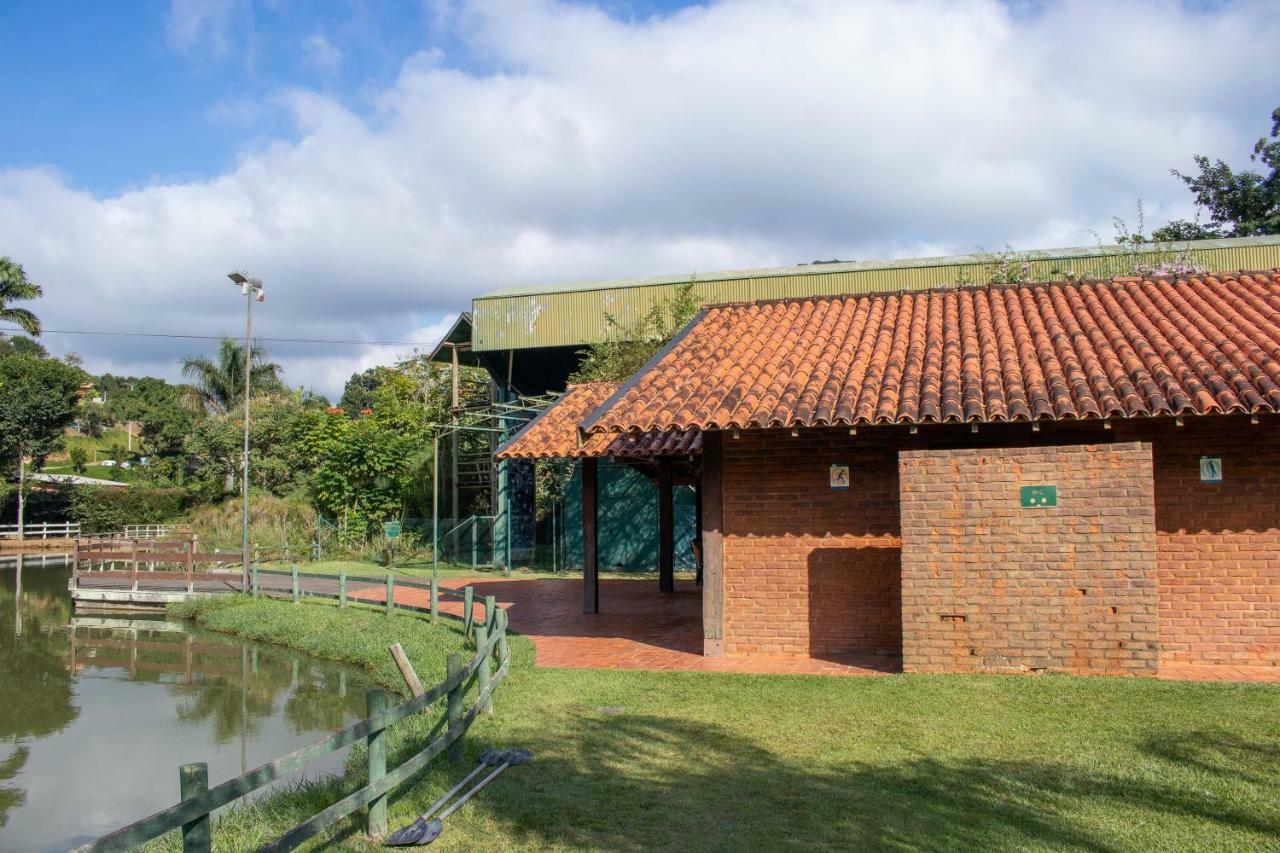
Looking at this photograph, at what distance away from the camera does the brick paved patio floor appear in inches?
410

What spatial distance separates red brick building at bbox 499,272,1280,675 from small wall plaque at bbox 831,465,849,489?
0.02 meters

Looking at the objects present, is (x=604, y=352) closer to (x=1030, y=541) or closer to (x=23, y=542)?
(x=1030, y=541)

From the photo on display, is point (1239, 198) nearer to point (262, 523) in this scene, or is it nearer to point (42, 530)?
point (262, 523)

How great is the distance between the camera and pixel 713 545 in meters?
11.4

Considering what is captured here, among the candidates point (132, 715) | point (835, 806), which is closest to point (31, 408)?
point (132, 715)

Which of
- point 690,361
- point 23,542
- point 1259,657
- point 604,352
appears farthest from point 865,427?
point 23,542

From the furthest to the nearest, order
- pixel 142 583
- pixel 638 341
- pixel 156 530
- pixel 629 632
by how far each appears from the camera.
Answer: pixel 156 530 < pixel 142 583 < pixel 638 341 < pixel 629 632

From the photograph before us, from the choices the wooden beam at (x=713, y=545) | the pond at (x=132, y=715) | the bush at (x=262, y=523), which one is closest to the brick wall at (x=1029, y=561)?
the wooden beam at (x=713, y=545)

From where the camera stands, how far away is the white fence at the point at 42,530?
42.2 m

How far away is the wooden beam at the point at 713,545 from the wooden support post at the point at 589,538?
4.35 meters

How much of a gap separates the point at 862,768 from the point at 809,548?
14.4 ft

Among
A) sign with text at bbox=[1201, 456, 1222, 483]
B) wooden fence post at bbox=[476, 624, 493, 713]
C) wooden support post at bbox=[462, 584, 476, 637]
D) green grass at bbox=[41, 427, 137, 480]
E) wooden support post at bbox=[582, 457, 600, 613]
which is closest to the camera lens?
wooden fence post at bbox=[476, 624, 493, 713]

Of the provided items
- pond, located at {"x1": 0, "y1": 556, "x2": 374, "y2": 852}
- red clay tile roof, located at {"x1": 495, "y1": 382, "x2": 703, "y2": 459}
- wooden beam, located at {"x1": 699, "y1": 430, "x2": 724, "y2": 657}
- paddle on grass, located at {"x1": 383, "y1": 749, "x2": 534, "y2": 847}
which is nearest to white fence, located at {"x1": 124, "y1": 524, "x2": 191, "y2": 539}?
pond, located at {"x1": 0, "y1": 556, "x2": 374, "y2": 852}

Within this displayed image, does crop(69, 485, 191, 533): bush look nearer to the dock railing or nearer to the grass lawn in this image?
the dock railing
